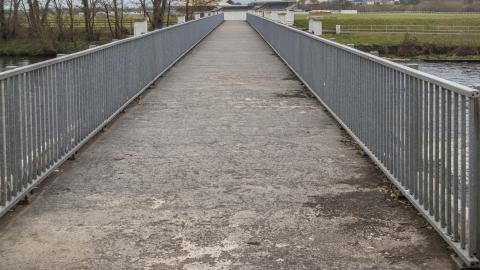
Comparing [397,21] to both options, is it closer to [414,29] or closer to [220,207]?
[414,29]

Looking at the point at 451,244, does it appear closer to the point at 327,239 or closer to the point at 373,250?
the point at 373,250

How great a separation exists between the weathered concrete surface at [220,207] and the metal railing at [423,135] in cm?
19

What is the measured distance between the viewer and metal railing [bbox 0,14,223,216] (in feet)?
18.7

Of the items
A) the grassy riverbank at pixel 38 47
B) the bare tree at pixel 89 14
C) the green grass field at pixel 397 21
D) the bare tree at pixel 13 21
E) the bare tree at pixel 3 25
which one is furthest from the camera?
the green grass field at pixel 397 21

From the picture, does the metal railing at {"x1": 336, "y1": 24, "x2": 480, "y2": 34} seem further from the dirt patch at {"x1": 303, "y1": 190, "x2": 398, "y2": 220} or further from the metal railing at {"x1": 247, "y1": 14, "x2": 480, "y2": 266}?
the dirt patch at {"x1": 303, "y1": 190, "x2": 398, "y2": 220}

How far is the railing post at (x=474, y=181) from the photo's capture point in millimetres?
4305

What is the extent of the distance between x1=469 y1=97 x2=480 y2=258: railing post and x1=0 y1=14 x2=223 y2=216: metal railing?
11.0ft

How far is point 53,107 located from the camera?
702 cm

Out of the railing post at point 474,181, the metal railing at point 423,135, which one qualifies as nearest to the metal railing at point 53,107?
the metal railing at point 423,135

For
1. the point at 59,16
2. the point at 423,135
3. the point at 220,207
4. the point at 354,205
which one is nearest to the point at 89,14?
the point at 59,16

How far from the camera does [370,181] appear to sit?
6.78m

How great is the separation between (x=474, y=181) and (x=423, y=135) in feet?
3.86

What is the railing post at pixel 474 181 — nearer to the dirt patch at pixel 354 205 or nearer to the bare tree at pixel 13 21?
the dirt patch at pixel 354 205

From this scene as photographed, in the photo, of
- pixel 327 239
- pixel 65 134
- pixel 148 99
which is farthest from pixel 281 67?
pixel 327 239
